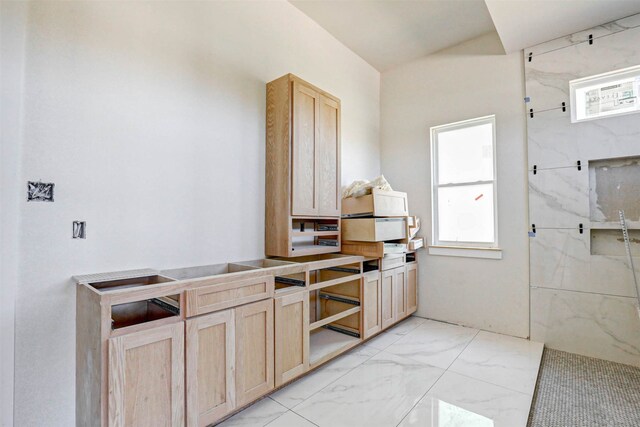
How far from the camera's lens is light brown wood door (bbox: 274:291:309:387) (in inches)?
78.9

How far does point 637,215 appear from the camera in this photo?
2.59m

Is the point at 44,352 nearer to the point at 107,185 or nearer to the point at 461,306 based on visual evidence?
the point at 107,185

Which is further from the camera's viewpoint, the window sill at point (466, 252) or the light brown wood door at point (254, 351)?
the window sill at point (466, 252)

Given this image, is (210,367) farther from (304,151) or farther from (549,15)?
(549,15)

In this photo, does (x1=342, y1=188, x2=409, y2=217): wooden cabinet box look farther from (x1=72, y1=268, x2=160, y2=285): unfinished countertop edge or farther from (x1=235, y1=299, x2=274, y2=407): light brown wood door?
(x1=72, y1=268, x2=160, y2=285): unfinished countertop edge

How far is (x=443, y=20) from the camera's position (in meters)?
3.11

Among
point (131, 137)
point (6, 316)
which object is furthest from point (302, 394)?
point (131, 137)

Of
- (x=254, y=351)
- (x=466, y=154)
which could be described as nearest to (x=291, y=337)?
(x=254, y=351)

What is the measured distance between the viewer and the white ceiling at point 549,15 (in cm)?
243

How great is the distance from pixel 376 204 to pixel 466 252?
1.36 metres

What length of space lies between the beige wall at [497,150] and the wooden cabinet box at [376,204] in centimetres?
75

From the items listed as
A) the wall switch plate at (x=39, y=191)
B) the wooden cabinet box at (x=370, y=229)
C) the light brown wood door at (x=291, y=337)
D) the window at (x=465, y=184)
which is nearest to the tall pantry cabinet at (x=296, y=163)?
the wooden cabinet box at (x=370, y=229)

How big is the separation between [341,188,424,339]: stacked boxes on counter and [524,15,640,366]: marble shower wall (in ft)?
4.22

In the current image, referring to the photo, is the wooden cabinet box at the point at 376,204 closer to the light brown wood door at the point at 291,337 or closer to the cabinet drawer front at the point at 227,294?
the light brown wood door at the point at 291,337
